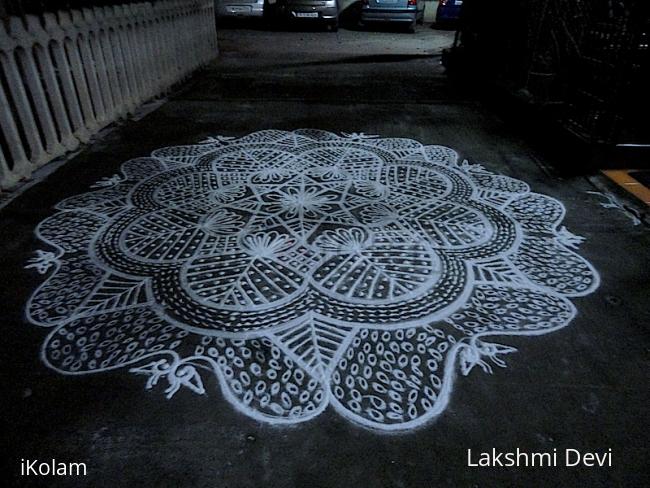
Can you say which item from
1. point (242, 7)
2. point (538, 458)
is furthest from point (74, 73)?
point (242, 7)

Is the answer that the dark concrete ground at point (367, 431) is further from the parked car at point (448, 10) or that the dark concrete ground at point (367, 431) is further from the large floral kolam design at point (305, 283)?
the parked car at point (448, 10)

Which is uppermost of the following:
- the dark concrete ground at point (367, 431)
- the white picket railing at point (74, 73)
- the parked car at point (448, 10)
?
the parked car at point (448, 10)

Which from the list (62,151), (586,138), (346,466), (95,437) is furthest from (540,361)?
(62,151)

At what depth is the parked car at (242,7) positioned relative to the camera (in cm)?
1096

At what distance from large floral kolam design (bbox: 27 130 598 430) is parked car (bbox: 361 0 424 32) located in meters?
9.95

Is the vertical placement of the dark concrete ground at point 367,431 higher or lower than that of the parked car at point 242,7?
lower

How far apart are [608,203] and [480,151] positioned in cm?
110

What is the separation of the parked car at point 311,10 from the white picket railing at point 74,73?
6630 mm

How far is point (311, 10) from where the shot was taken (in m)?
10.7

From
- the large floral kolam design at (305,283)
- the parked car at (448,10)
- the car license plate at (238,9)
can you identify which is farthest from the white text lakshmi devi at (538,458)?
the parked car at (448,10)

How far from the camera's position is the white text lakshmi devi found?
1.11 metres

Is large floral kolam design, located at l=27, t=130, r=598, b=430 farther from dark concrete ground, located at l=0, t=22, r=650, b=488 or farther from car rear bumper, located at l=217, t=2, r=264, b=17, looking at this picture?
car rear bumper, located at l=217, t=2, r=264, b=17

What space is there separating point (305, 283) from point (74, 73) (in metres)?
2.70

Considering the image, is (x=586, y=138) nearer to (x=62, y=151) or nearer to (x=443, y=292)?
(x=443, y=292)
